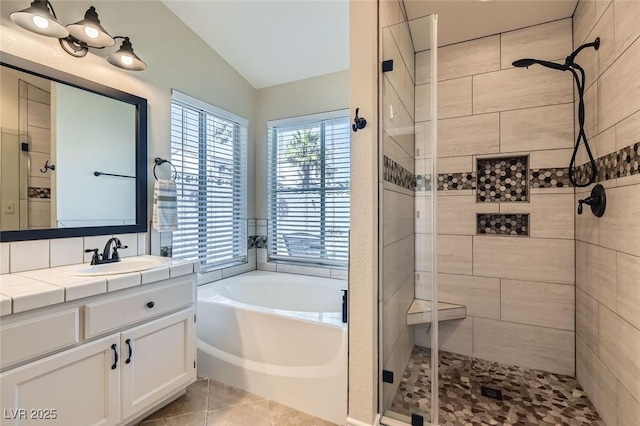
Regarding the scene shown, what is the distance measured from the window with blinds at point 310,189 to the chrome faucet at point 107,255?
152 cm

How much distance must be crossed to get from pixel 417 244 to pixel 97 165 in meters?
2.12

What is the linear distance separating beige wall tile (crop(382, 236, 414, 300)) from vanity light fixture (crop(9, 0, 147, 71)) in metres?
2.02

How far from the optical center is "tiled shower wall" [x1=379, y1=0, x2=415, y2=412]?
1611 mm

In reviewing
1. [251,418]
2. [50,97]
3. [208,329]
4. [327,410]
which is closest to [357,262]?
[327,410]

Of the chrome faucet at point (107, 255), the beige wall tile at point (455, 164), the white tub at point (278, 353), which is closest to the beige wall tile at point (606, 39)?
the beige wall tile at point (455, 164)

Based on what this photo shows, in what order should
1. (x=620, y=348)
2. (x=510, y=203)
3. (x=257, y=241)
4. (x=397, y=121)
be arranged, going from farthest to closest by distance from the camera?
(x=257, y=241), (x=510, y=203), (x=397, y=121), (x=620, y=348)

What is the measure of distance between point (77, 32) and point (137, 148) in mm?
730

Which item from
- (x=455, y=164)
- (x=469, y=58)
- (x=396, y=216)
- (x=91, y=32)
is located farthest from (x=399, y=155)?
(x=91, y=32)

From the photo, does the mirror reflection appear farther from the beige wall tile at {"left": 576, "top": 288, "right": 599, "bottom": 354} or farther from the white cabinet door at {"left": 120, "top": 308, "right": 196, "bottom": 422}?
the beige wall tile at {"left": 576, "top": 288, "right": 599, "bottom": 354}

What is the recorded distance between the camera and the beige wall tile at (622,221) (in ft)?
4.35

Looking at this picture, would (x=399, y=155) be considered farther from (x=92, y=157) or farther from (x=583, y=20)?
(x=92, y=157)

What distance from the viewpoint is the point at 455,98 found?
2.37 metres

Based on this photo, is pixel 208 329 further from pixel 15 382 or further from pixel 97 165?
pixel 97 165

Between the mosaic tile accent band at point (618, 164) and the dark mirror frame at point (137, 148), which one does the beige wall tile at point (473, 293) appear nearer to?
the mosaic tile accent band at point (618, 164)
